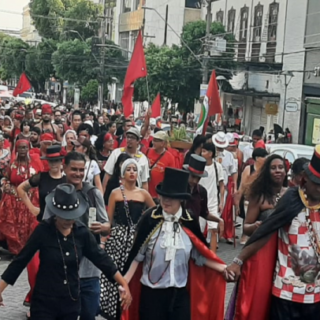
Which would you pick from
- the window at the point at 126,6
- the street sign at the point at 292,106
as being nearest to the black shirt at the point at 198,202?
the street sign at the point at 292,106

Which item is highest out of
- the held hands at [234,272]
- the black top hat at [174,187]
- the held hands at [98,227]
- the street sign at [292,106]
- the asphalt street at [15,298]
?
the black top hat at [174,187]

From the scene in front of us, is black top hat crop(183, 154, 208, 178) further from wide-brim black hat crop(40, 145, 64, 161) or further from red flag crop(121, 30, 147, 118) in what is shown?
red flag crop(121, 30, 147, 118)

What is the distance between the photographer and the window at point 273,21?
43.9 meters

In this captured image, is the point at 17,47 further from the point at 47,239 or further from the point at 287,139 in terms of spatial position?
the point at 47,239

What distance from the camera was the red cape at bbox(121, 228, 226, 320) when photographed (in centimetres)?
604

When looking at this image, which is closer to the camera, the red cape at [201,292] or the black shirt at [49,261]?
the black shirt at [49,261]

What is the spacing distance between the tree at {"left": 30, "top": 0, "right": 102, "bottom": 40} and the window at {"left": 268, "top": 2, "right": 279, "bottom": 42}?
30.3m

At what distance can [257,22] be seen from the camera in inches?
1822

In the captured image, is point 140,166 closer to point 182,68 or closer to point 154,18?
point 182,68

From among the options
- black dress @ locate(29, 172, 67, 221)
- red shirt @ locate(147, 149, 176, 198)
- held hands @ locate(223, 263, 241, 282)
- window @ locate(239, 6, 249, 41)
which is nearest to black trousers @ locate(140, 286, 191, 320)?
held hands @ locate(223, 263, 241, 282)

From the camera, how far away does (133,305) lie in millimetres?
6086

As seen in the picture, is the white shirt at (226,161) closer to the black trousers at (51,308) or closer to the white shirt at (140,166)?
the white shirt at (140,166)

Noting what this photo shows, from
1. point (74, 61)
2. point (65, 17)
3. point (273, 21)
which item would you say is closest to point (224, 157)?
point (273, 21)

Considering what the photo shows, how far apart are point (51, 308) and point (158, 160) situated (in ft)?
20.3
